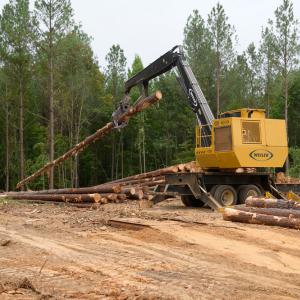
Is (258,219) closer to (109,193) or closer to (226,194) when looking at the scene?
(226,194)

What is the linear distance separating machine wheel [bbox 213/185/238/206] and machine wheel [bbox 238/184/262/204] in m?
0.30

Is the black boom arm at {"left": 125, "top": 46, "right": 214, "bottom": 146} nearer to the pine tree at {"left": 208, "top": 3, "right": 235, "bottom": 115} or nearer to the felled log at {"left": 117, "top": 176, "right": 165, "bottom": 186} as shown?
the felled log at {"left": 117, "top": 176, "right": 165, "bottom": 186}

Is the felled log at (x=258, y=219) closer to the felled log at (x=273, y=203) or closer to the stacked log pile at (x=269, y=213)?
the stacked log pile at (x=269, y=213)

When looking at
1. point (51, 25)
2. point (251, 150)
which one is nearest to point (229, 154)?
point (251, 150)

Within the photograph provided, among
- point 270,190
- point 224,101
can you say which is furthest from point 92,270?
point 224,101

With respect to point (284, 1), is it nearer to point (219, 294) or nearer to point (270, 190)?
point (270, 190)

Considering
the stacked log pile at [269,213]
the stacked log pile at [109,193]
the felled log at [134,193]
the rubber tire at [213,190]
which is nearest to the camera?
the stacked log pile at [269,213]

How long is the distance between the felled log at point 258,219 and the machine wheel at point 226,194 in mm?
3528

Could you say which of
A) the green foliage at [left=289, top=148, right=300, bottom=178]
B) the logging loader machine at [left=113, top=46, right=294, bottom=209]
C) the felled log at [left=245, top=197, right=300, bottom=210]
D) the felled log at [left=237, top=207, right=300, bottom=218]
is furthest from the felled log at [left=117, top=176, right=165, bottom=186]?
the green foliage at [left=289, top=148, right=300, bottom=178]

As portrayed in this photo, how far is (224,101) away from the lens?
47844 mm

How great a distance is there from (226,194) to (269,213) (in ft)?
13.4

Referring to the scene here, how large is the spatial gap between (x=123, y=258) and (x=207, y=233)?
2743 millimetres

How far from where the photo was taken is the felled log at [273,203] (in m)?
12.4

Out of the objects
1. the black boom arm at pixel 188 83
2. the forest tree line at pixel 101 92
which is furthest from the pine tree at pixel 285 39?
the black boom arm at pixel 188 83
